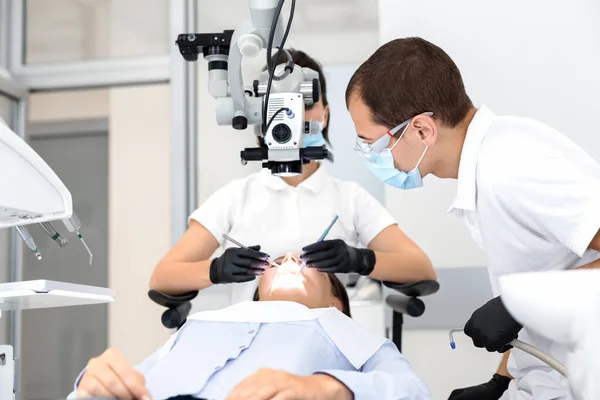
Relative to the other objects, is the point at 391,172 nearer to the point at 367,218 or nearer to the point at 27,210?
the point at 367,218

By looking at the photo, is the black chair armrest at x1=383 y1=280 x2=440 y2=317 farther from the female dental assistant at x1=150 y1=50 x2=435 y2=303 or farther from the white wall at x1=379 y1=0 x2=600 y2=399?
the white wall at x1=379 y1=0 x2=600 y2=399

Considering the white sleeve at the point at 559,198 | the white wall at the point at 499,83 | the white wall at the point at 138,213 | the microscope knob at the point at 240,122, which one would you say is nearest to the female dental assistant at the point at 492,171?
the white sleeve at the point at 559,198

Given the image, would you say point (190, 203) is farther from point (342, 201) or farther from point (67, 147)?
point (342, 201)

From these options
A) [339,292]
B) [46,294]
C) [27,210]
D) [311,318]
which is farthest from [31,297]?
[339,292]

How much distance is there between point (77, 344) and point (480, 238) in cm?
256

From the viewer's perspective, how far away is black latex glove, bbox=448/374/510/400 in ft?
5.13

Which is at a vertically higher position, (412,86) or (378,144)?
(412,86)

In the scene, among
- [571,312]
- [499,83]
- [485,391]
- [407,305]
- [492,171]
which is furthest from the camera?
[499,83]

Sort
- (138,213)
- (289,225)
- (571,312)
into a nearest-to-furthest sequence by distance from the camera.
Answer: (571,312), (289,225), (138,213)

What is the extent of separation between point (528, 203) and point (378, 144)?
41 cm

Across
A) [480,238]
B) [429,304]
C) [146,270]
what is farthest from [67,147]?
[480,238]

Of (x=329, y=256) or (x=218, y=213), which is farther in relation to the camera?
(x=218, y=213)

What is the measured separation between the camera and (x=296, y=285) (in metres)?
1.66

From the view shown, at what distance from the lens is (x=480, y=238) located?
151 centimetres
